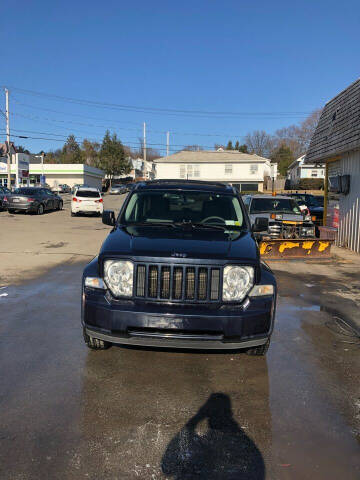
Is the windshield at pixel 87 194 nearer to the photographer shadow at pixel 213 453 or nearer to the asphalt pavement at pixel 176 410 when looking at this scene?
the asphalt pavement at pixel 176 410

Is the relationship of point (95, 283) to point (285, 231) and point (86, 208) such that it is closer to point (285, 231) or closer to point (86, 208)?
point (285, 231)

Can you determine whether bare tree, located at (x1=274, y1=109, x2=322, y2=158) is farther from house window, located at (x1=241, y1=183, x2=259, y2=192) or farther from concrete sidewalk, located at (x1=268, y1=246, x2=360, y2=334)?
concrete sidewalk, located at (x1=268, y1=246, x2=360, y2=334)

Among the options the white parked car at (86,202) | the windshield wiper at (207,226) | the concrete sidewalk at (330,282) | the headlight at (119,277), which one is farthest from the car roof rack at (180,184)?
the white parked car at (86,202)

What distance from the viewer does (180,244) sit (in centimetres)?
395

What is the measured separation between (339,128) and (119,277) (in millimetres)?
11956

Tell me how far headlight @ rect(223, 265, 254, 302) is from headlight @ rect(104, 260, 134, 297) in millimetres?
874

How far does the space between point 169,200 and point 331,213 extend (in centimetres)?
1153

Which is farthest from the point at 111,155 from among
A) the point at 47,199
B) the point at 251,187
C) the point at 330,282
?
the point at 330,282

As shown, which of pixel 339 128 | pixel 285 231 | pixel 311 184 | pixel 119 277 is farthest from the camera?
pixel 311 184

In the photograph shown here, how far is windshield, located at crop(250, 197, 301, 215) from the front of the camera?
1209cm

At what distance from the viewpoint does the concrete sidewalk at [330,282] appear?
6.51 m

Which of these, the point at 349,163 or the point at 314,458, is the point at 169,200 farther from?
the point at 349,163

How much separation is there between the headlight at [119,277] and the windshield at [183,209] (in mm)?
1269

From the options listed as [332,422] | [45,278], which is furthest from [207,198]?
[45,278]
